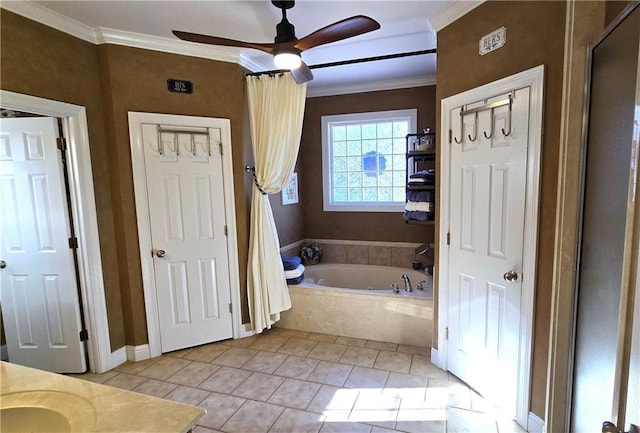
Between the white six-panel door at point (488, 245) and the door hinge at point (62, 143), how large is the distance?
2890mm

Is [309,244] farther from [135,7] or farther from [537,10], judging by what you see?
[537,10]

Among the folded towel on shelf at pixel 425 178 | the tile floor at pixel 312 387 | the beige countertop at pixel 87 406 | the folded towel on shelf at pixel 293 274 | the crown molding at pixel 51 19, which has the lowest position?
the tile floor at pixel 312 387

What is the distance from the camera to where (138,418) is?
951mm

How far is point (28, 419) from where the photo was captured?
1032 millimetres

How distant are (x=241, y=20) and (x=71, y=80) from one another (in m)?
1.33

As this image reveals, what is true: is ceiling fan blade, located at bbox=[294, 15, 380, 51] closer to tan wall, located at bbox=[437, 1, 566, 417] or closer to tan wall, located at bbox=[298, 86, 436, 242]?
tan wall, located at bbox=[437, 1, 566, 417]

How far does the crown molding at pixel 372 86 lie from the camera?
13.4 ft

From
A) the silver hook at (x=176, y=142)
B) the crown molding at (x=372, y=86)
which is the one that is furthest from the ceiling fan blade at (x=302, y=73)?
the crown molding at (x=372, y=86)

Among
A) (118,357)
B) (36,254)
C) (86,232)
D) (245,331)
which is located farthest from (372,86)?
(118,357)

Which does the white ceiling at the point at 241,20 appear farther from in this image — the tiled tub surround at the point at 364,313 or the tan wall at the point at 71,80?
the tiled tub surround at the point at 364,313

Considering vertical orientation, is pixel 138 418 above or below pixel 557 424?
above

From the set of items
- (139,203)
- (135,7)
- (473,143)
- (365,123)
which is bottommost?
(139,203)

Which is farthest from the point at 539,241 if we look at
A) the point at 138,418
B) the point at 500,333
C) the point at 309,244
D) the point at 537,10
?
the point at 309,244

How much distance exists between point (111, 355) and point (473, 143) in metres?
3.29
